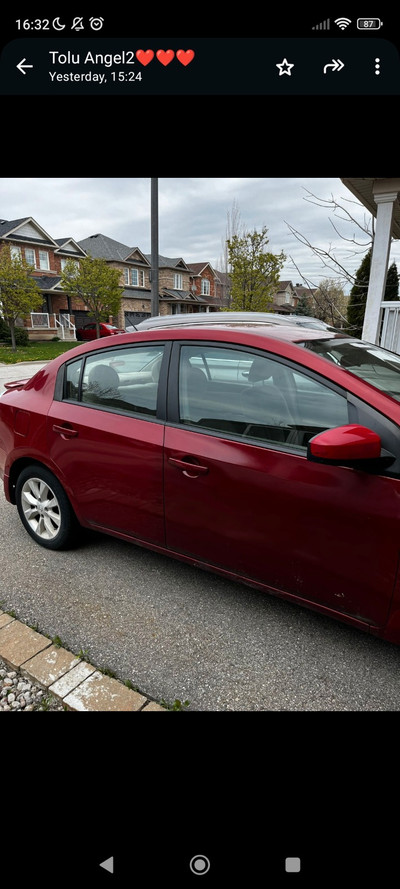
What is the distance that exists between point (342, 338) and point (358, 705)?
1.81 m

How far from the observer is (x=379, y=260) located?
6.53m

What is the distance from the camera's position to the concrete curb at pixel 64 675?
5.89 ft

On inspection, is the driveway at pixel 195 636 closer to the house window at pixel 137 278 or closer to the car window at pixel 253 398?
the car window at pixel 253 398

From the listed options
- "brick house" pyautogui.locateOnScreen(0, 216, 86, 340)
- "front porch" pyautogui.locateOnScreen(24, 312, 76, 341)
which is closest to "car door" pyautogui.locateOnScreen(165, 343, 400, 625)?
"front porch" pyautogui.locateOnScreen(24, 312, 76, 341)

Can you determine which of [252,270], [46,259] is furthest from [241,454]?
[46,259]

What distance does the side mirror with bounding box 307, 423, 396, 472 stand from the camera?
5.34ft

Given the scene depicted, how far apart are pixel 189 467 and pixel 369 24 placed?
65.5 inches

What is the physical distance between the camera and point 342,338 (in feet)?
8.34

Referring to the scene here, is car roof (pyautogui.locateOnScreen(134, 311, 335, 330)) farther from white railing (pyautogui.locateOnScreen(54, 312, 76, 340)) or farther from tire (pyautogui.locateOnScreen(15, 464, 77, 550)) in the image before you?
white railing (pyautogui.locateOnScreen(54, 312, 76, 340))

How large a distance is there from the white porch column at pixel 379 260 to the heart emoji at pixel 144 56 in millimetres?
5665

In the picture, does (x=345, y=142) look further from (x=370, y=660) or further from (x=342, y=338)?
(x=370, y=660)

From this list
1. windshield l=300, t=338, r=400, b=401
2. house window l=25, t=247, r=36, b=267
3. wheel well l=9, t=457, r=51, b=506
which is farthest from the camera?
house window l=25, t=247, r=36, b=267

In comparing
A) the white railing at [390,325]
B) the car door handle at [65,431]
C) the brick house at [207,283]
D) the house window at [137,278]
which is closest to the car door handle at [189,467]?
the car door handle at [65,431]
